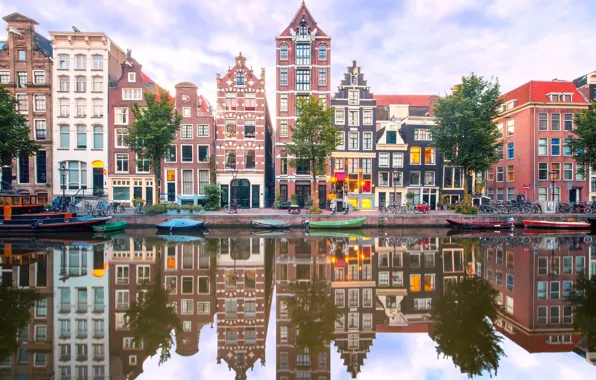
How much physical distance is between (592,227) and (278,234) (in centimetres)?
3108

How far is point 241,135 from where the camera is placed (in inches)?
1524

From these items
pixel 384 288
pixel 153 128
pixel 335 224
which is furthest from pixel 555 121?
pixel 153 128

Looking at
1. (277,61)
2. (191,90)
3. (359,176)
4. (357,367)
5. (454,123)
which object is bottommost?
(357,367)

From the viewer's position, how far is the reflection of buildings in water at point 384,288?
8.69m

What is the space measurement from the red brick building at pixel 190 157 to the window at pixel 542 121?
42843 mm

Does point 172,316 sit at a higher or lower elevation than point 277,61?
lower

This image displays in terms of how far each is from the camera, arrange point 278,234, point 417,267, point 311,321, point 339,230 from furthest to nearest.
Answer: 1. point 339,230
2. point 278,234
3. point 417,267
4. point 311,321

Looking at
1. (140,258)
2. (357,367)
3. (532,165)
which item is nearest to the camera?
(357,367)

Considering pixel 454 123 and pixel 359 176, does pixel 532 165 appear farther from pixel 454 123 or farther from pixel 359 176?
pixel 359 176

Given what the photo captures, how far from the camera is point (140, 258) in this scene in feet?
53.5

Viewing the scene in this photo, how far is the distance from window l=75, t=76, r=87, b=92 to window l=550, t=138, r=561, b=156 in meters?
61.4

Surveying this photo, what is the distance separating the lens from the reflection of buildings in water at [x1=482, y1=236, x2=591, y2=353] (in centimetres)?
848

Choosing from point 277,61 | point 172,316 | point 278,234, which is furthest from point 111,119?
point 172,316

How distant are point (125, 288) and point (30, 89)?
41.1 meters
